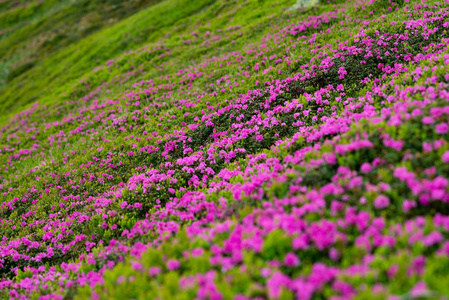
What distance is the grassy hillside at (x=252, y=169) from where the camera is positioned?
427 cm

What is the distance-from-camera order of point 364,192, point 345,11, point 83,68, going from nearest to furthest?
point 364,192
point 345,11
point 83,68

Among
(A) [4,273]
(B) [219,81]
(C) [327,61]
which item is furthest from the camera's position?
(B) [219,81]

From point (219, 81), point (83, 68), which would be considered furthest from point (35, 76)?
point (219, 81)

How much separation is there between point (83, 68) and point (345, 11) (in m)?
32.2

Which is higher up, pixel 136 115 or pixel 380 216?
pixel 136 115

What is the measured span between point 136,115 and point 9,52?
57.7 m

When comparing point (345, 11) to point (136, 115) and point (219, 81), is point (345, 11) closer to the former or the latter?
point (219, 81)

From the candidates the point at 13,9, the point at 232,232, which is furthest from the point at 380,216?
the point at 13,9

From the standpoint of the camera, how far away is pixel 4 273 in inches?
361

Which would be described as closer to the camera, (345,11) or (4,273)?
(4,273)

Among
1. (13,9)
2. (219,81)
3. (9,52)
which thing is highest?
(13,9)

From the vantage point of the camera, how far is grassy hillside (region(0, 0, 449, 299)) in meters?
4.27

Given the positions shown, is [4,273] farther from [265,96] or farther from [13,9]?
[13,9]

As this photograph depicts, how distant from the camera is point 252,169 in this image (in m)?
8.51
